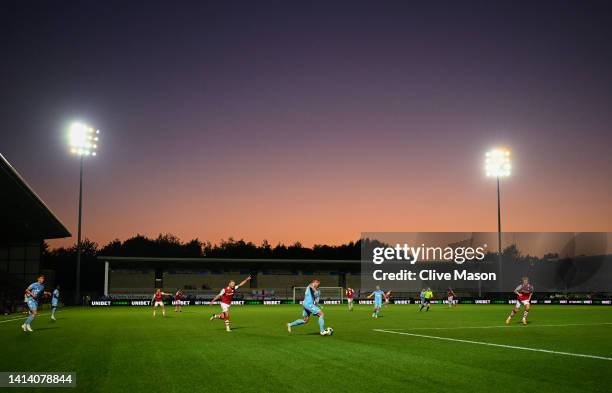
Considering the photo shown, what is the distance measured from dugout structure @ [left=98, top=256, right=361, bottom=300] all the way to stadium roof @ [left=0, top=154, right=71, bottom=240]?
17.7 meters

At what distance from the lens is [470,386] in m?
9.84

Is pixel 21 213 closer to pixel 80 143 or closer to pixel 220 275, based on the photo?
pixel 80 143

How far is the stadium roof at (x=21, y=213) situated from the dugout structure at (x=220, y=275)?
696 inches

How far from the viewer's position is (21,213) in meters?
51.7

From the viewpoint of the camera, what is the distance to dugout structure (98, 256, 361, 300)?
82.4 metres

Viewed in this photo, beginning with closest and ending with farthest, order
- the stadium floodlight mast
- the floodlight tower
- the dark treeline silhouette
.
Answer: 1. the stadium floodlight mast
2. the floodlight tower
3. the dark treeline silhouette

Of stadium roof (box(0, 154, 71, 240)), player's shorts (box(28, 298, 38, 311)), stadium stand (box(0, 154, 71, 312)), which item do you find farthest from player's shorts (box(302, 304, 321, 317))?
stadium stand (box(0, 154, 71, 312))

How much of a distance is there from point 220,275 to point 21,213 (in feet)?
132

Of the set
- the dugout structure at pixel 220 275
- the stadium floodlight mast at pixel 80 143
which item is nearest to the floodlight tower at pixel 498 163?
the dugout structure at pixel 220 275

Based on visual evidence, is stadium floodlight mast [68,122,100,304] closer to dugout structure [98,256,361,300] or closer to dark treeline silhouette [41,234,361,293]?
dugout structure [98,256,361,300]

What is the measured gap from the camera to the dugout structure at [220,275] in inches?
3243

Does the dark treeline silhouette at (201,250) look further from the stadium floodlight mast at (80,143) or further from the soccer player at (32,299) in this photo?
the soccer player at (32,299)

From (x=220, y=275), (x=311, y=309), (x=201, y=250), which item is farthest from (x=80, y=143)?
(x=201, y=250)

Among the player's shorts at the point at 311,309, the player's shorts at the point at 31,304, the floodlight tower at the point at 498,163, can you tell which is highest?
the floodlight tower at the point at 498,163
